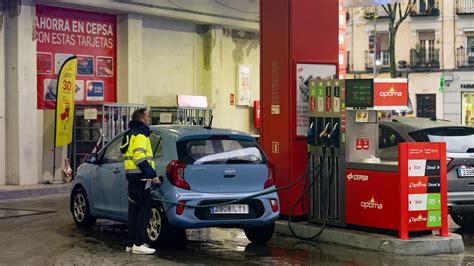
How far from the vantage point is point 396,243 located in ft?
33.4

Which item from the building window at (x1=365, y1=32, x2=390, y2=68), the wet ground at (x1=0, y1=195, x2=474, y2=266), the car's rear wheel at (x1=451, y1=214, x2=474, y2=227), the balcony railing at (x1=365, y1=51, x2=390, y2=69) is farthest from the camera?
the building window at (x1=365, y1=32, x2=390, y2=68)

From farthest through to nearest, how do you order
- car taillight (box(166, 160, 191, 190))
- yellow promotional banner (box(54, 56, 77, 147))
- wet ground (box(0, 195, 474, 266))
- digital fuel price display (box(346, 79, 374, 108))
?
1. yellow promotional banner (box(54, 56, 77, 147))
2. digital fuel price display (box(346, 79, 374, 108))
3. car taillight (box(166, 160, 191, 190))
4. wet ground (box(0, 195, 474, 266))

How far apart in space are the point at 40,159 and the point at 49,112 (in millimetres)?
1162

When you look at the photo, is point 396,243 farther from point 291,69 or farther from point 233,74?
point 233,74

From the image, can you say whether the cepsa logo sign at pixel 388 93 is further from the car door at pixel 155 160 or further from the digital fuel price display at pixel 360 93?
the car door at pixel 155 160

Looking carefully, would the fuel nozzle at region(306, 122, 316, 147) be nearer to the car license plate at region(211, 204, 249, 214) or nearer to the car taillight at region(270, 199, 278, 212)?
the car taillight at region(270, 199, 278, 212)

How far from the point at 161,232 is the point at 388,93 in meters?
3.49

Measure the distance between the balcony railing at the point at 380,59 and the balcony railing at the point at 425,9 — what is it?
305cm

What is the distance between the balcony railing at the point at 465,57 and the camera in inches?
1853

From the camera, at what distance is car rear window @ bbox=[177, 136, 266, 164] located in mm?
10352

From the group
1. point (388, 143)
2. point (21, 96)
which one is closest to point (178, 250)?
point (388, 143)

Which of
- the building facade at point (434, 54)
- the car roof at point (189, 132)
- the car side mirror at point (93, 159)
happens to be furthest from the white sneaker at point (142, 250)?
the building facade at point (434, 54)

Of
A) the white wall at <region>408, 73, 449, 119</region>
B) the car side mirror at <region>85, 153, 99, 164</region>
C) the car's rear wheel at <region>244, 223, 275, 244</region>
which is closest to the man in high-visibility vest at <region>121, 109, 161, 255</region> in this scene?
the car's rear wheel at <region>244, 223, 275, 244</region>

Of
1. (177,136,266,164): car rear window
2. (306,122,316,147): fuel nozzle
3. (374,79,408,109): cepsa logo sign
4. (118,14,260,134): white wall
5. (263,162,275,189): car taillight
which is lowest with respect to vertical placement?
(263,162,275,189): car taillight
